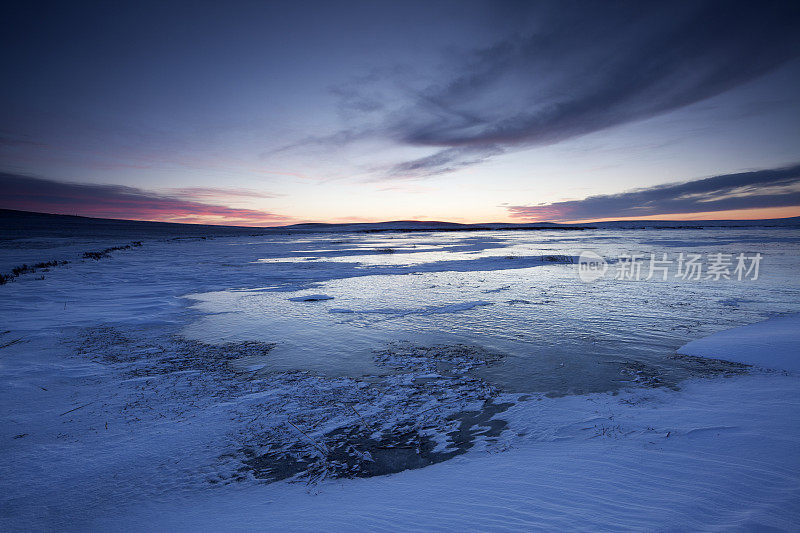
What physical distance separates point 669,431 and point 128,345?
795 centimetres

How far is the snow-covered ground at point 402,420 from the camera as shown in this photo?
2.56 metres

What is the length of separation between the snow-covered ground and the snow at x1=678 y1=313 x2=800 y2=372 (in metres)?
0.04

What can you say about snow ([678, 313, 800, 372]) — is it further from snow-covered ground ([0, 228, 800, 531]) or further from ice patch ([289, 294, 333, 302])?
ice patch ([289, 294, 333, 302])

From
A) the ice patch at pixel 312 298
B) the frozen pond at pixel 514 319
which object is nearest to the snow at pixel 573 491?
the frozen pond at pixel 514 319

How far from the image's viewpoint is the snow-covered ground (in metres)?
2.56

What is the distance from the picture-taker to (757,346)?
Answer: 17.9ft

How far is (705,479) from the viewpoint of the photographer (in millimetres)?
2666

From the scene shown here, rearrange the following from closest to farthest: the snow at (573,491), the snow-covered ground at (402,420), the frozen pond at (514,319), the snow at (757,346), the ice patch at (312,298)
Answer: the snow at (573,491)
the snow-covered ground at (402,420)
the snow at (757,346)
the frozen pond at (514,319)
the ice patch at (312,298)

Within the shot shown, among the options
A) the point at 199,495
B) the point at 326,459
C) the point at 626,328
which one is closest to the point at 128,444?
the point at 199,495

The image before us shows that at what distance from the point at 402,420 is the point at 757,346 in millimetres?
5807

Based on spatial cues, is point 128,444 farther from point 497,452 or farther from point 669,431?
point 669,431

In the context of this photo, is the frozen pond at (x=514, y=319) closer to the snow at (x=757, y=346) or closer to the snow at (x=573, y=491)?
the snow at (x=757, y=346)

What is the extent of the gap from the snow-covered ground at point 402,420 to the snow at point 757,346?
41 millimetres

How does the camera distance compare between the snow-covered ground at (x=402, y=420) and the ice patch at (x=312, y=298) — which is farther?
the ice patch at (x=312, y=298)
